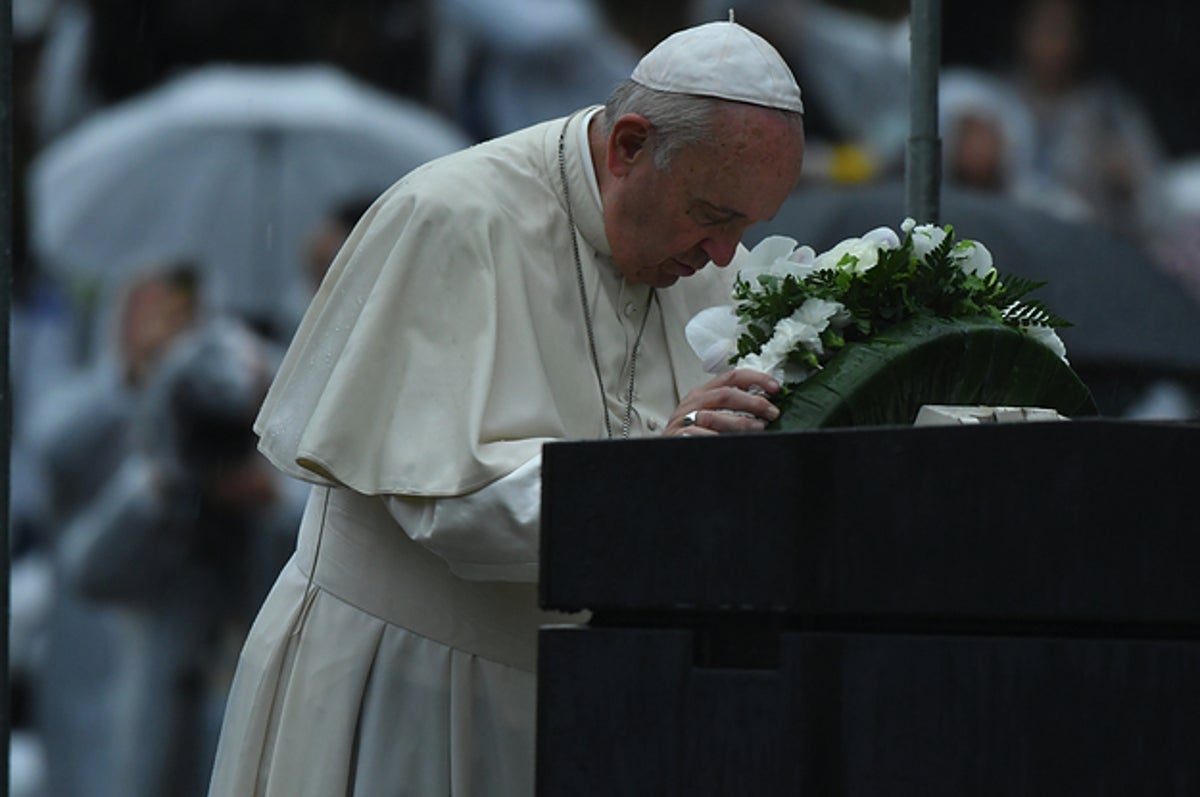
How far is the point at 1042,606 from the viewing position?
1.88 m

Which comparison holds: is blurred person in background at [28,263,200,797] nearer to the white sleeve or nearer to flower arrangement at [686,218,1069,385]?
the white sleeve

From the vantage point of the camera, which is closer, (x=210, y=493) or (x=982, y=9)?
→ (x=210, y=493)

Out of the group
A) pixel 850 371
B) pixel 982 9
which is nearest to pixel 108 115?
pixel 982 9

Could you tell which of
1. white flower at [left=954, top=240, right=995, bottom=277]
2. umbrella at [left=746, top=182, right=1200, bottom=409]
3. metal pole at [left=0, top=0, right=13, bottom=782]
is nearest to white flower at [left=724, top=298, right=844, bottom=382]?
white flower at [left=954, top=240, right=995, bottom=277]

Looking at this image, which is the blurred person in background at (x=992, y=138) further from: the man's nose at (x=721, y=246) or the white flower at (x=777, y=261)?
the white flower at (x=777, y=261)

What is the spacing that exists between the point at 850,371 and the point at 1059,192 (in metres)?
5.22

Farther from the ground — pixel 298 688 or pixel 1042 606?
pixel 1042 606

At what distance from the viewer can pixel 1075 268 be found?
694 cm

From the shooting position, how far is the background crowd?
263 inches

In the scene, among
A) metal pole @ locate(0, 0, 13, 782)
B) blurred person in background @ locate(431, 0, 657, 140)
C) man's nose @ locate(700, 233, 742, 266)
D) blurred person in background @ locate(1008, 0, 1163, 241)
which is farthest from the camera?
blurred person in background @ locate(1008, 0, 1163, 241)

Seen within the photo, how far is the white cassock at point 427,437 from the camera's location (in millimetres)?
2852

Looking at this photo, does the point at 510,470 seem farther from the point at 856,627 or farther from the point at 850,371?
the point at 856,627

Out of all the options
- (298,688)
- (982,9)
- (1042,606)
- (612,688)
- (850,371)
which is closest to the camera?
(1042,606)

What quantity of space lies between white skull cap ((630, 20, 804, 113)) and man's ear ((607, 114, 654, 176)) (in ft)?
0.20
